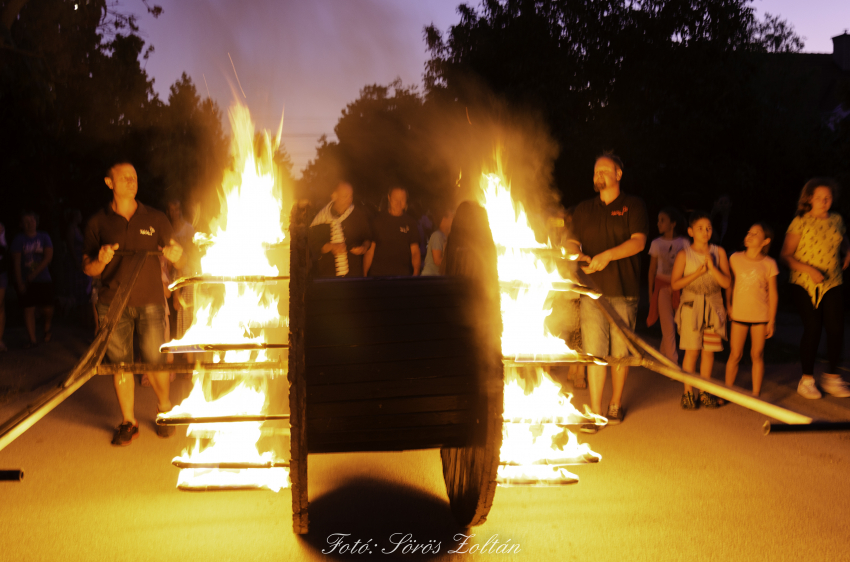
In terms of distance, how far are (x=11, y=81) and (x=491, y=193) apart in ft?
35.8

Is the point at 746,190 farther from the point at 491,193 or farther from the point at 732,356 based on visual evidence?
the point at 491,193

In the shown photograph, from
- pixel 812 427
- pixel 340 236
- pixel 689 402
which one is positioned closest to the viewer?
pixel 812 427

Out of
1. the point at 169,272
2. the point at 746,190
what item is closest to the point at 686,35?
the point at 746,190

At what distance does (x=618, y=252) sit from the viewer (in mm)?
5691

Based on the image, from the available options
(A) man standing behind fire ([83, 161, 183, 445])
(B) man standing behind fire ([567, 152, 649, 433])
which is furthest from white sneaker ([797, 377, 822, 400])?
(A) man standing behind fire ([83, 161, 183, 445])

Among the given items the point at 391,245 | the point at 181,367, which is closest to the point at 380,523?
the point at 181,367

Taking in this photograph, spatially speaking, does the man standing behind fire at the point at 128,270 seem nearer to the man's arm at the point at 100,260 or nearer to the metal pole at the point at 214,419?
the man's arm at the point at 100,260

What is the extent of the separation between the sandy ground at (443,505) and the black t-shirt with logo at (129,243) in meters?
1.24

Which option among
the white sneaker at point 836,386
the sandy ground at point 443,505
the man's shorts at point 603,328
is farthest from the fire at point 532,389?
the white sneaker at point 836,386

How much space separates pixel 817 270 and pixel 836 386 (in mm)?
1265

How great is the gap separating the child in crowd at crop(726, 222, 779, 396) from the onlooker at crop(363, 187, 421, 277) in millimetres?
3664

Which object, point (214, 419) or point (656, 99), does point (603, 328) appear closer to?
point (214, 419)

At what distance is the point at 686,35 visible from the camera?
19.9 metres

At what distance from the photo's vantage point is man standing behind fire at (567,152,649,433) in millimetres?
5844
